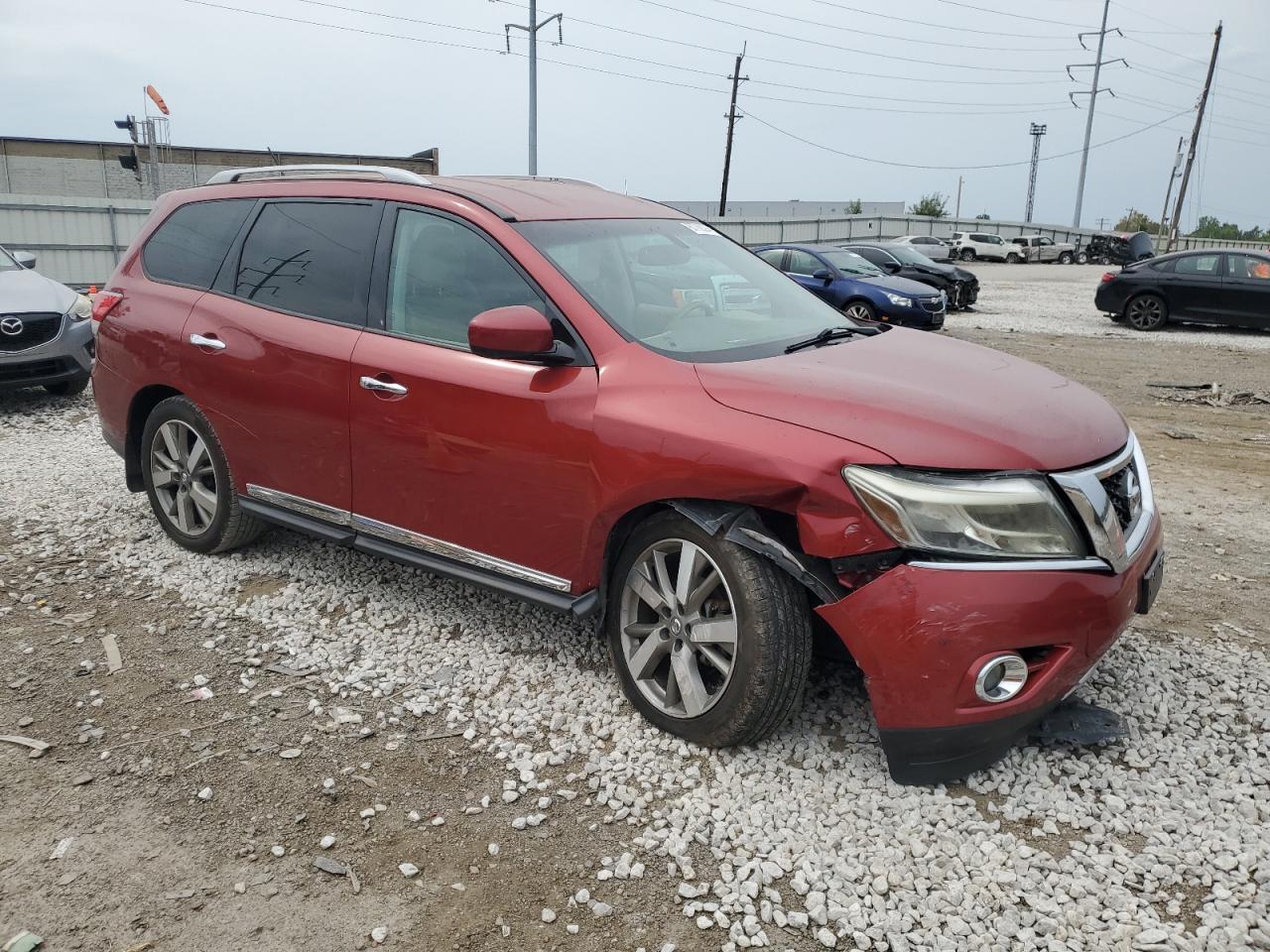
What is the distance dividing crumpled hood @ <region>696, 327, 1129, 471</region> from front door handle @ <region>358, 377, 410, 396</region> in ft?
4.08

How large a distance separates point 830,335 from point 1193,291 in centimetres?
1573

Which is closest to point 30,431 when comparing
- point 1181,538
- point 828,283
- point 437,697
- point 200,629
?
point 200,629

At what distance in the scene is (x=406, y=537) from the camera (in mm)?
3957

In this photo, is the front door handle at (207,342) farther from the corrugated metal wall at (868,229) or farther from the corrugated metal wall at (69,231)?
the corrugated metal wall at (868,229)

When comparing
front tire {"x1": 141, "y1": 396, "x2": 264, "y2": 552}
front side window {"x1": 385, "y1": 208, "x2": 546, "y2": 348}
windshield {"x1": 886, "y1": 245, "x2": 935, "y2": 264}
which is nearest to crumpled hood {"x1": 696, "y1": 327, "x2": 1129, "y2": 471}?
front side window {"x1": 385, "y1": 208, "x2": 546, "y2": 348}

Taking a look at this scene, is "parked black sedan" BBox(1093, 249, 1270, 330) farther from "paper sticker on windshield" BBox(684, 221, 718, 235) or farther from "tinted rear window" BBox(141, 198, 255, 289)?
"tinted rear window" BBox(141, 198, 255, 289)

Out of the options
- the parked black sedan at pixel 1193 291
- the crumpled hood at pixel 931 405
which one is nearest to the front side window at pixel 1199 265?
the parked black sedan at pixel 1193 291

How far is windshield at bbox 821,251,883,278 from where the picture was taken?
1622 cm

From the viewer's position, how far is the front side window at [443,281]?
3.67 metres

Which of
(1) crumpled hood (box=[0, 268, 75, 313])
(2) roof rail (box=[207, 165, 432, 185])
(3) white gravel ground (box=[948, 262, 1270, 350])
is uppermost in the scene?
(2) roof rail (box=[207, 165, 432, 185])

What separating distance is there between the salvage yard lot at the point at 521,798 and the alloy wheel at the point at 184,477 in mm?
376

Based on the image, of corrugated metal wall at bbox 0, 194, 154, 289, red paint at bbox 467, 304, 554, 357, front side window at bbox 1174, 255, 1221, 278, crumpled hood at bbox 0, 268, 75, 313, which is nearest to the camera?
red paint at bbox 467, 304, 554, 357

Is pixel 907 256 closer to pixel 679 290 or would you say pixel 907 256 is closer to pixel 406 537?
pixel 679 290

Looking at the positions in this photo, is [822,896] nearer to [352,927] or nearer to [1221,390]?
[352,927]
